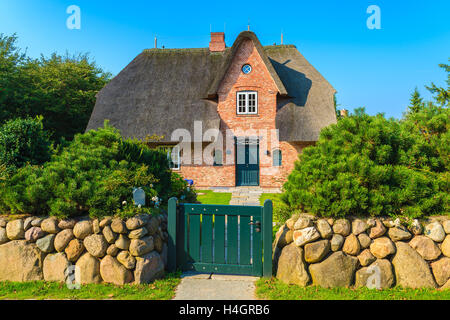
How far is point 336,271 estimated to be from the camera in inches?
177

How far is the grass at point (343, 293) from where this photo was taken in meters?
4.20

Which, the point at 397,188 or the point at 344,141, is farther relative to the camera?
the point at 344,141

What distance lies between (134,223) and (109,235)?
1.40 ft

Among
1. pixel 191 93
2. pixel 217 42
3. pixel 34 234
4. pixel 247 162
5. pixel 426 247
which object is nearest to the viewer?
pixel 426 247

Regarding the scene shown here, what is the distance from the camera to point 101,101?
751 inches

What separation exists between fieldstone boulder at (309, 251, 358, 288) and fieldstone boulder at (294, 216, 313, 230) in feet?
1.90

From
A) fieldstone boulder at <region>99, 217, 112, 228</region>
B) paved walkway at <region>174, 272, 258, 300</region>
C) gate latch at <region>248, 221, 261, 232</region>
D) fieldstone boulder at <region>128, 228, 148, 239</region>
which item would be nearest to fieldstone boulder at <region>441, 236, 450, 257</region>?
gate latch at <region>248, 221, 261, 232</region>

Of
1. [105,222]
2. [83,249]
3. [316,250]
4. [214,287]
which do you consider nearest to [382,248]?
[316,250]

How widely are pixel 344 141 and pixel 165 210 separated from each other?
3623 millimetres

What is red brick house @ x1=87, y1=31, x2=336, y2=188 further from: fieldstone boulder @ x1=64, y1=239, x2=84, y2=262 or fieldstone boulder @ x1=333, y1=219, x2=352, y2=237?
fieldstone boulder @ x1=64, y1=239, x2=84, y2=262

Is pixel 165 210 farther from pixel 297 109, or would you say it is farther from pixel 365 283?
pixel 297 109

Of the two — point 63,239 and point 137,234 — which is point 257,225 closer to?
point 137,234

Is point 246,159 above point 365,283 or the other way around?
above

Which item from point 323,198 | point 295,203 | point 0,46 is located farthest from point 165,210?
point 0,46
